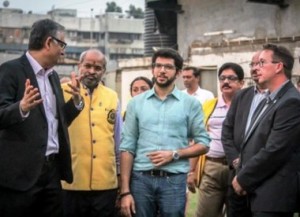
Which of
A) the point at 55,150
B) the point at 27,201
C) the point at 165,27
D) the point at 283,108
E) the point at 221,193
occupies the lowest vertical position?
the point at 221,193

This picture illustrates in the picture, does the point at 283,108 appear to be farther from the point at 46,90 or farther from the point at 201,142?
the point at 46,90

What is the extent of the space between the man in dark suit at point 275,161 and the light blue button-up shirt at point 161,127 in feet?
1.77

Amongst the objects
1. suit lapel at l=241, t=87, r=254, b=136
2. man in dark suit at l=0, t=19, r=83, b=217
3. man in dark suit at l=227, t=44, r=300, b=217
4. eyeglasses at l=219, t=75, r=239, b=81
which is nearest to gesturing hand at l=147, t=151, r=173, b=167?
man in dark suit at l=227, t=44, r=300, b=217

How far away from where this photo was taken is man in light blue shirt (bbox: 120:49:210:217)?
4992 mm

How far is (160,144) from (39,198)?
3.59 feet

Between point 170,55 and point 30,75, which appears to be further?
point 170,55

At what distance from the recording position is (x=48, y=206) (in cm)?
482

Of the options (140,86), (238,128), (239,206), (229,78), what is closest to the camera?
(239,206)

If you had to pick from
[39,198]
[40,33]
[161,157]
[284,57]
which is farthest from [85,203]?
[284,57]

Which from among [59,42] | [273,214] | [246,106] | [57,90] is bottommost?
[273,214]

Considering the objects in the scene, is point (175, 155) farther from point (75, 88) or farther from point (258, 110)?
point (75, 88)

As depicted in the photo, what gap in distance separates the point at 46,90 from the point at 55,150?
0.50 m

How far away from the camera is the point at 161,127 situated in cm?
505

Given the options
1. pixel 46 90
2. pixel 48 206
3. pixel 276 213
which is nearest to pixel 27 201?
pixel 48 206
